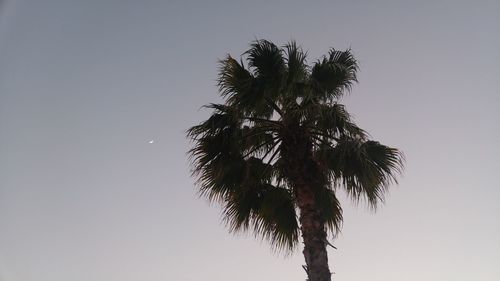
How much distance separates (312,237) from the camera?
9.52 metres

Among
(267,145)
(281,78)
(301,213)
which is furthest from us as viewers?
(267,145)

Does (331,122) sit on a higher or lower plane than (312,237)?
higher

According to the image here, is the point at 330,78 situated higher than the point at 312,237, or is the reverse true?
the point at 330,78

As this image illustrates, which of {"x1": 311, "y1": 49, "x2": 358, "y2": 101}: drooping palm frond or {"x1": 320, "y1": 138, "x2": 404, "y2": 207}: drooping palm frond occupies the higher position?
{"x1": 311, "y1": 49, "x2": 358, "y2": 101}: drooping palm frond

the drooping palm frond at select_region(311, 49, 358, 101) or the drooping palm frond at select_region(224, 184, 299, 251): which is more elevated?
the drooping palm frond at select_region(311, 49, 358, 101)

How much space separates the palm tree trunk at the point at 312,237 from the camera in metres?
9.14

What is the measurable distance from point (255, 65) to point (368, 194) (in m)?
3.61

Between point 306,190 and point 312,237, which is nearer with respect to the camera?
point 312,237

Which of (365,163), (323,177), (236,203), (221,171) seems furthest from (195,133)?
(365,163)

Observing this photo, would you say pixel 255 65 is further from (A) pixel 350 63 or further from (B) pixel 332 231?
(B) pixel 332 231

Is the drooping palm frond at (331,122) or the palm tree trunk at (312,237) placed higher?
the drooping palm frond at (331,122)

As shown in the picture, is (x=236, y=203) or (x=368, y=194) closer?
(x=368, y=194)

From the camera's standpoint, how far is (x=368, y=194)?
10.4 metres

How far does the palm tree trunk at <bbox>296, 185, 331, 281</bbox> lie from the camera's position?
30.0 feet
